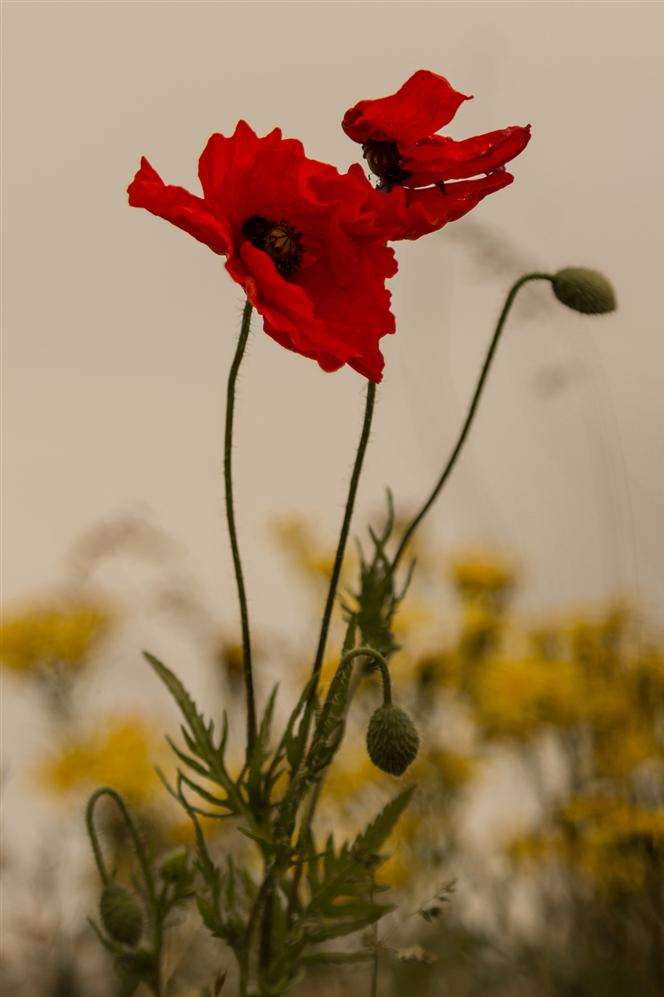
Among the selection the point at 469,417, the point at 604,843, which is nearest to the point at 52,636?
the point at 604,843

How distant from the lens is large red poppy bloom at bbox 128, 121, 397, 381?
74cm

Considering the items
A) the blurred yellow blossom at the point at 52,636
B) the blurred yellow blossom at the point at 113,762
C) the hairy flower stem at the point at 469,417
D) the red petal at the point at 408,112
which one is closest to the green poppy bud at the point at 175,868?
the hairy flower stem at the point at 469,417

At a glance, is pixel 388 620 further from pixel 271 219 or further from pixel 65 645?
pixel 65 645

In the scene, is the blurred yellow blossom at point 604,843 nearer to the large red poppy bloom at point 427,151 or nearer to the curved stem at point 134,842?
the curved stem at point 134,842

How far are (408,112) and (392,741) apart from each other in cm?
36

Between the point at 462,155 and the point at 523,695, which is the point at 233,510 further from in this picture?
the point at 523,695

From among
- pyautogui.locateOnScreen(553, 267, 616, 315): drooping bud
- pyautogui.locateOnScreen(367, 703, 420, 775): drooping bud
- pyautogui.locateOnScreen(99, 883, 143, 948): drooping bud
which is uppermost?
pyautogui.locateOnScreen(553, 267, 616, 315): drooping bud

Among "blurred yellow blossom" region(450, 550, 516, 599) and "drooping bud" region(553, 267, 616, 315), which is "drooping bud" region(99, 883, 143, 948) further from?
"blurred yellow blossom" region(450, 550, 516, 599)

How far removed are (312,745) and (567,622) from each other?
3.23 feet

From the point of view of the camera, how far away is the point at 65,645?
5.20 ft

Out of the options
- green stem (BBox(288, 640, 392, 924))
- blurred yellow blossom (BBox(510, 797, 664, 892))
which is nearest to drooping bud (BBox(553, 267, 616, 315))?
green stem (BBox(288, 640, 392, 924))

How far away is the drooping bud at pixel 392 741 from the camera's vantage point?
848mm

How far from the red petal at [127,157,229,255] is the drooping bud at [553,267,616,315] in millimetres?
242

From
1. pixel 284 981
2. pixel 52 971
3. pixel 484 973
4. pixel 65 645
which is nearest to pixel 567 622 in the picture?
pixel 484 973
